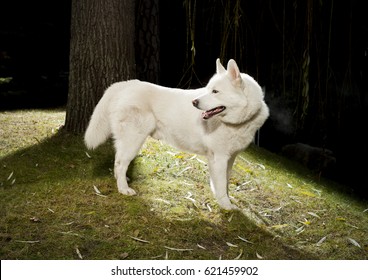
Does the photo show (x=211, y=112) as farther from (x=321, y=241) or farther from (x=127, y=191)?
(x=321, y=241)

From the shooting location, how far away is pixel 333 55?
287 inches

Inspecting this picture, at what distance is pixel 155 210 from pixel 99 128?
884mm

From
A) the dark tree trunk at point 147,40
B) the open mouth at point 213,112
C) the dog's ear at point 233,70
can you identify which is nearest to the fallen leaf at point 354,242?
the open mouth at point 213,112

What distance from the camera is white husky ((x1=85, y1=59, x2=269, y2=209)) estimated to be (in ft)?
11.4

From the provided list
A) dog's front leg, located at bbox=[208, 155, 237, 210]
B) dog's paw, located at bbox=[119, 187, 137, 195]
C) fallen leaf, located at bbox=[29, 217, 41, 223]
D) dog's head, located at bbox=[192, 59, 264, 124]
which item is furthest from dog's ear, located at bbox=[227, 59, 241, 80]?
fallen leaf, located at bbox=[29, 217, 41, 223]

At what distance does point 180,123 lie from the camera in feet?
12.3

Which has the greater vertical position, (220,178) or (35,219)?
(220,178)

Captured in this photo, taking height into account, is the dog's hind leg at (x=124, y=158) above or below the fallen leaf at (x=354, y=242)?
above

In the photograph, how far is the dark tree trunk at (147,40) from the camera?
5875mm

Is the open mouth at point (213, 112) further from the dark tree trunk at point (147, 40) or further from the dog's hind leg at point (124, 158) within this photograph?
the dark tree trunk at point (147, 40)

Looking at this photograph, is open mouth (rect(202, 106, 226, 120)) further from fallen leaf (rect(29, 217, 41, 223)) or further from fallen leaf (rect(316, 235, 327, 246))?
fallen leaf (rect(29, 217, 41, 223))

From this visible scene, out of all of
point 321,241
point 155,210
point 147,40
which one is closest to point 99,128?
point 155,210

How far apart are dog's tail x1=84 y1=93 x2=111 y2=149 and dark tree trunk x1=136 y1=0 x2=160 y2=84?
212cm

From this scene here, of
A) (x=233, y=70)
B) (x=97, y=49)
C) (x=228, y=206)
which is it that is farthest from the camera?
(x=97, y=49)
